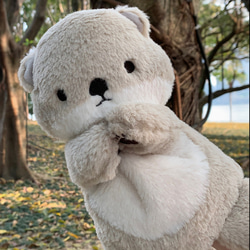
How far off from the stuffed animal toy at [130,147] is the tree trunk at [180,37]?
12.7 inches

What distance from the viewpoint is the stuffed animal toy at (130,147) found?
413 mm

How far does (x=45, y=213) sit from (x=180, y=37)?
1.67 meters

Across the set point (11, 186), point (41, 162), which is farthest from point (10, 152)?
point (41, 162)

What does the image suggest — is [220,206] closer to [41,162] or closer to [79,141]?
[79,141]

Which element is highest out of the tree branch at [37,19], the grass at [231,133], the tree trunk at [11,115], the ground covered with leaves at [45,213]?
the tree branch at [37,19]

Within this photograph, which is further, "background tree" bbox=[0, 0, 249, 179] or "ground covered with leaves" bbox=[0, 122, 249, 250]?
"ground covered with leaves" bbox=[0, 122, 249, 250]

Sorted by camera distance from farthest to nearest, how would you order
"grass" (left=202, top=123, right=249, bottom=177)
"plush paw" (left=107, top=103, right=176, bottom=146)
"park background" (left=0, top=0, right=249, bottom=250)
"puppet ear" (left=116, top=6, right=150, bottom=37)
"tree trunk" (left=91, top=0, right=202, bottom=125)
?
"grass" (left=202, top=123, right=249, bottom=177) → "park background" (left=0, top=0, right=249, bottom=250) → "tree trunk" (left=91, top=0, right=202, bottom=125) → "puppet ear" (left=116, top=6, right=150, bottom=37) → "plush paw" (left=107, top=103, right=176, bottom=146)

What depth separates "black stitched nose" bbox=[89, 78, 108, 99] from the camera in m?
0.44

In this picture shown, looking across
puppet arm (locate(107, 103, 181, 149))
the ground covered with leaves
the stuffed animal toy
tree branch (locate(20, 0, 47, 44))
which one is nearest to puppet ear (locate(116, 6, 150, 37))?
the stuffed animal toy

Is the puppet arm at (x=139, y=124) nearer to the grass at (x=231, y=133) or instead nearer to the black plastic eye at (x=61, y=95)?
A: the black plastic eye at (x=61, y=95)

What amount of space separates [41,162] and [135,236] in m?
3.27

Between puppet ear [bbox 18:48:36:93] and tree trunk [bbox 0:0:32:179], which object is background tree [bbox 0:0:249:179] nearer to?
tree trunk [bbox 0:0:32:179]

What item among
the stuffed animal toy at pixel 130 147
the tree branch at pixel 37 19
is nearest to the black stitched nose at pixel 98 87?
the stuffed animal toy at pixel 130 147

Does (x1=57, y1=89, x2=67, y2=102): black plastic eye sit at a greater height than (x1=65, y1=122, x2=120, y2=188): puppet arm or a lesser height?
greater
